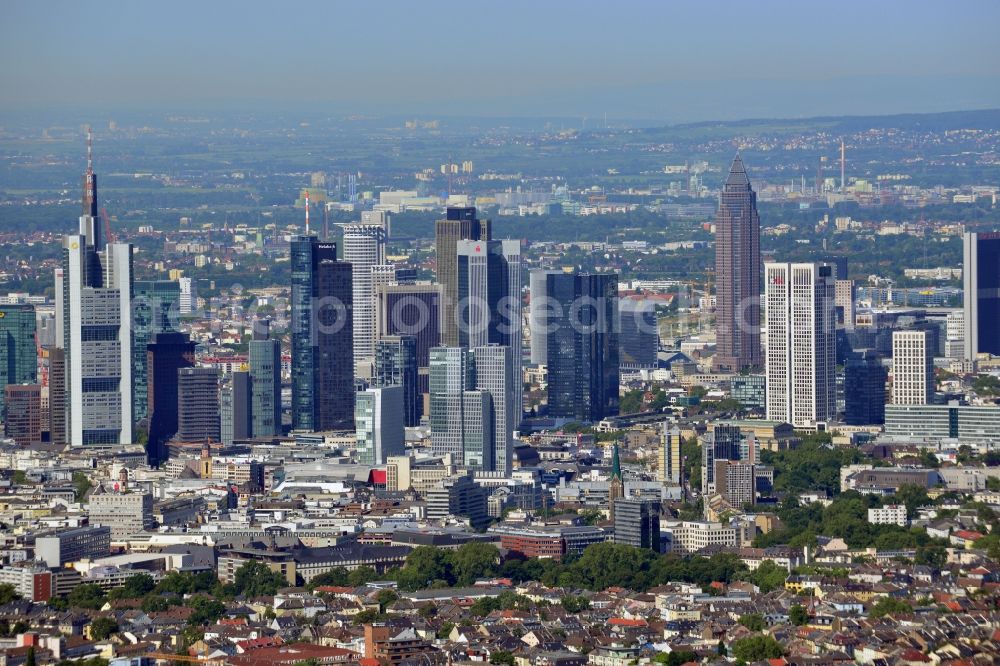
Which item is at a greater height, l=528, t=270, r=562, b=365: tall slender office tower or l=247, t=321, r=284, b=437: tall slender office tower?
l=528, t=270, r=562, b=365: tall slender office tower

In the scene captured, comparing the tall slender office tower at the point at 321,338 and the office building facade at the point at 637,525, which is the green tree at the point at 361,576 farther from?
the tall slender office tower at the point at 321,338

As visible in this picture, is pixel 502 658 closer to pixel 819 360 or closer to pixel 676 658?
pixel 676 658

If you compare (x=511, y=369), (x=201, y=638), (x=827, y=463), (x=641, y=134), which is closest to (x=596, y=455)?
(x=511, y=369)

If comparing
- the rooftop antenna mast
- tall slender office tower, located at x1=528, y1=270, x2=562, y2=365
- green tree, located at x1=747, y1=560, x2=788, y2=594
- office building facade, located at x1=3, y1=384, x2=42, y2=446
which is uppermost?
the rooftop antenna mast

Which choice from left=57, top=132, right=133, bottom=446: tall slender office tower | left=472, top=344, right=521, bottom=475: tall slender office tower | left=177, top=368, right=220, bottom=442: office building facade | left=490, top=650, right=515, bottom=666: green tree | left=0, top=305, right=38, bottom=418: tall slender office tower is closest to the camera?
left=490, top=650, right=515, bottom=666: green tree

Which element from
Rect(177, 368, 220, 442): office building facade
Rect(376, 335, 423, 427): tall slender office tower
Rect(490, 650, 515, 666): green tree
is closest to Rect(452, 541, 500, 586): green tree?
Rect(490, 650, 515, 666): green tree

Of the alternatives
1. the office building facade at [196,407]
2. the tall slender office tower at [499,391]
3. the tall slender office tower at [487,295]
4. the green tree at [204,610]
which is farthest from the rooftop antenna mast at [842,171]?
the green tree at [204,610]

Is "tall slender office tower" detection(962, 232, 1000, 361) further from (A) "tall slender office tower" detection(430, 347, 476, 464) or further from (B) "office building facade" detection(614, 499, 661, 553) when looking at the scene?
(B) "office building facade" detection(614, 499, 661, 553)
